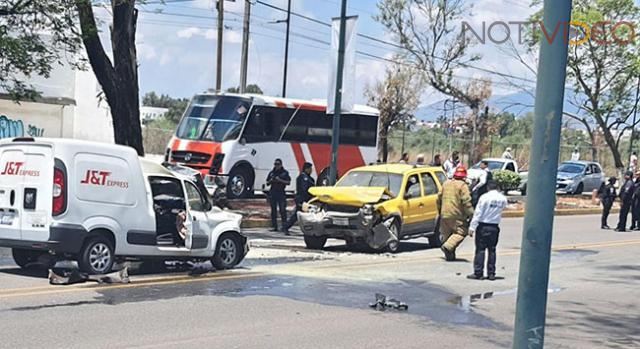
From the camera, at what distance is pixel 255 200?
2569cm

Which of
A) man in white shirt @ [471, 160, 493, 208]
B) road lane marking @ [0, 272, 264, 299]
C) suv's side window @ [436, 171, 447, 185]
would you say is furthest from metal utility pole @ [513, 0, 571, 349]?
man in white shirt @ [471, 160, 493, 208]

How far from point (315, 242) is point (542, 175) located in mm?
13842

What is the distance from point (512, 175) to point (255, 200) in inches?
444

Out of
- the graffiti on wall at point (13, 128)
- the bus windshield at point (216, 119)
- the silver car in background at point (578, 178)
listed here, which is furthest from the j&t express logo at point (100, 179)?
the silver car in background at point (578, 178)

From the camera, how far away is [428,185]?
1722 centimetres

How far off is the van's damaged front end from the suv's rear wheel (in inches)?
4.0

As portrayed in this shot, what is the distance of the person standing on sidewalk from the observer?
1482cm

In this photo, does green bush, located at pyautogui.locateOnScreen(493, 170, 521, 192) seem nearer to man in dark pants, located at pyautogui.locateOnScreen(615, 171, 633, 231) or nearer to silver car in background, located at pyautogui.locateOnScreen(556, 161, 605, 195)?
silver car in background, located at pyautogui.locateOnScreen(556, 161, 605, 195)

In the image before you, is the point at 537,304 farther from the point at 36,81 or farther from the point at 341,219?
the point at 36,81

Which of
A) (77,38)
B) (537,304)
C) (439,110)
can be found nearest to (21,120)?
(77,38)

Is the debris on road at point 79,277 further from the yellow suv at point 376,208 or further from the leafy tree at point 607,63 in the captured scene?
the leafy tree at point 607,63

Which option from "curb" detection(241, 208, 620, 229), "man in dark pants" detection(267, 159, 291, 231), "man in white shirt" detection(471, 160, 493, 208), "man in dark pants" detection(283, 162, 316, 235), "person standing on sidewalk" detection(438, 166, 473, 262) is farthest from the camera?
"man in white shirt" detection(471, 160, 493, 208)

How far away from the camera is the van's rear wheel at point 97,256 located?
35.6 feet

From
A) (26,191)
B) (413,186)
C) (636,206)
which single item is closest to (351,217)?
(413,186)
